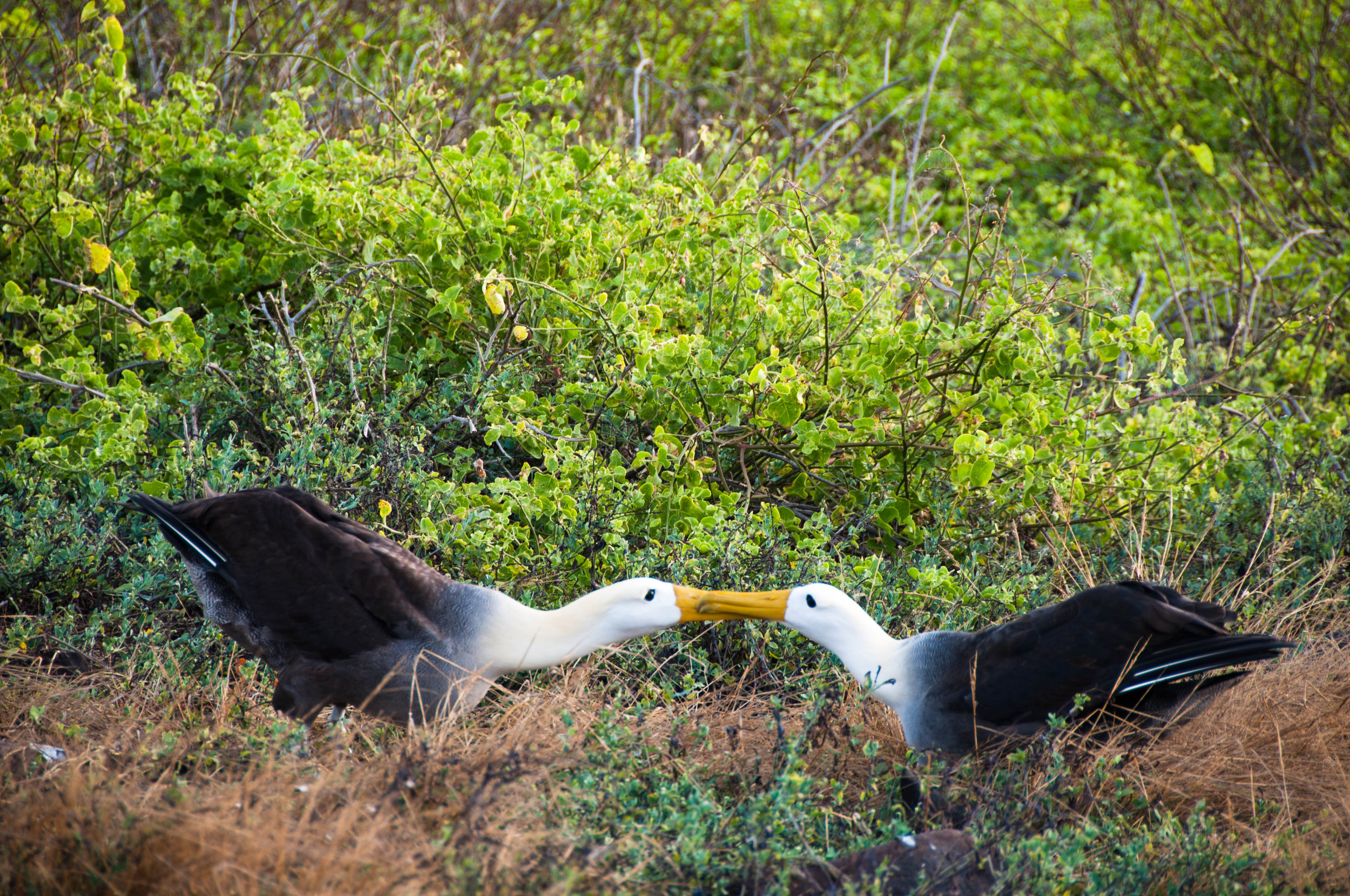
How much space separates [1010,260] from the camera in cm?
382

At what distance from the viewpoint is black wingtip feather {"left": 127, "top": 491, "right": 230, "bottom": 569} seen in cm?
281

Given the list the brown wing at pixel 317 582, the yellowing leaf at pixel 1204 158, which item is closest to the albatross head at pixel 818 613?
the brown wing at pixel 317 582

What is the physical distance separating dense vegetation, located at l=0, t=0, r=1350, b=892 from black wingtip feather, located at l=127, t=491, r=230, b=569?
0.42m

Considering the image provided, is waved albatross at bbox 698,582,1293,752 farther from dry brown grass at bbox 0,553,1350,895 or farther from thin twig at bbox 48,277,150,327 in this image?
thin twig at bbox 48,277,150,327

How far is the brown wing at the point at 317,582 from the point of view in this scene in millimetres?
2713

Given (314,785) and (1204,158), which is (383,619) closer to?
(314,785)

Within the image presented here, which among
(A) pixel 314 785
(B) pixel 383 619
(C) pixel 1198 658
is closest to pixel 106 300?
(B) pixel 383 619

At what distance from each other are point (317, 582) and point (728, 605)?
102 cm

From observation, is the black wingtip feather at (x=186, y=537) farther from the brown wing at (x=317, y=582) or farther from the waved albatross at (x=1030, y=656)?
the waved albatross at (x=1030, y=656)

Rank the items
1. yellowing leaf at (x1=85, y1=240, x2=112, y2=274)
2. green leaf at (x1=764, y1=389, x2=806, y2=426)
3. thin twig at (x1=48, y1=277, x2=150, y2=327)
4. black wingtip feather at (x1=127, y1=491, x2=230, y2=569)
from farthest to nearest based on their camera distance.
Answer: green leaf at (x1=764, y1=389, x2=806, y2=426), yellowing leaf at (x1=85, y1=240, x2=112, y2=274), thin twig at (x1=48, y1=277, x2=150, y2=327), black wingtip feather at (x1=127, y1=491, x2=230, y2=569)

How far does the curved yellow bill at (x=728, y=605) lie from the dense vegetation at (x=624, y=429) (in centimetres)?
Answer: 27

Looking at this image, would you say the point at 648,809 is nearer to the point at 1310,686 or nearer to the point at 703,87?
the point at 1310,686

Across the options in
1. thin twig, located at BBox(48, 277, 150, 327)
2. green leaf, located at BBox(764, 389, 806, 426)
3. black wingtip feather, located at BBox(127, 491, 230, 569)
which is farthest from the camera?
green leaf, located at BBox(764, 389, 806, 426)

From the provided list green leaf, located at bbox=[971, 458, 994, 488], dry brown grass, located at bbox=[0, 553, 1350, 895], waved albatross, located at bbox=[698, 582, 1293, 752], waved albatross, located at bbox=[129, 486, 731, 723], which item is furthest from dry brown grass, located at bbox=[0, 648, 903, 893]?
green leaf, located at bbox=[971, 458, 994, 488]
